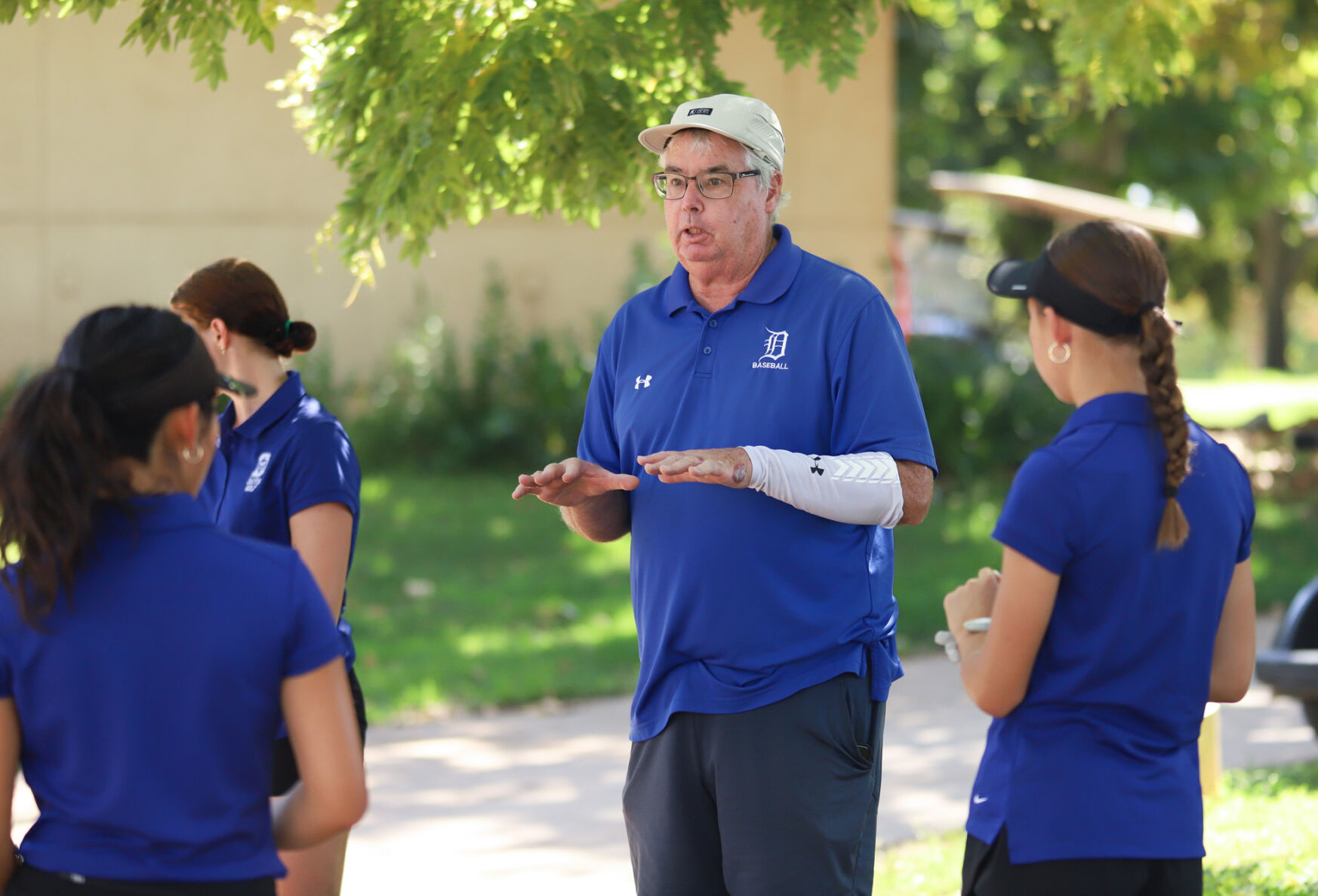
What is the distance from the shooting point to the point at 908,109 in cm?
2031

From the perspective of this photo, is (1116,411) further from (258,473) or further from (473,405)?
(473,405)

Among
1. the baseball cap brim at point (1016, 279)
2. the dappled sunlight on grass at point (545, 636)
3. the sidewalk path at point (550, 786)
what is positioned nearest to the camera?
the baseball cap brim at point (1016, 279)

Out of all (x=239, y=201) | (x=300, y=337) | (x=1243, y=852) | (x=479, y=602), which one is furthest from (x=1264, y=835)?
(x=239, y=201)

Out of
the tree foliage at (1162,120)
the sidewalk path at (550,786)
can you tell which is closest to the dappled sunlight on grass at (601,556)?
the sidewalk path at (550,786)

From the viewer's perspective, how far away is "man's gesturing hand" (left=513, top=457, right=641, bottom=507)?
306 centimetres

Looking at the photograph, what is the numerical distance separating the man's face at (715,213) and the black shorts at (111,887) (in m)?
1.73

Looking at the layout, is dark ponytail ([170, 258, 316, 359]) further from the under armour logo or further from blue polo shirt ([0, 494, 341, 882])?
blue polo shirt ([0, 494, 341, 882])

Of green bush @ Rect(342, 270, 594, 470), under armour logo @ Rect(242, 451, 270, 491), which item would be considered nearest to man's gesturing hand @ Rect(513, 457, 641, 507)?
under armour logo @ Rect(242, 451, 270, 491)

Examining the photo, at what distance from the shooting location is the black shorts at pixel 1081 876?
95.7 inches

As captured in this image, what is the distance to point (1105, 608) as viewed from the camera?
2422 mm

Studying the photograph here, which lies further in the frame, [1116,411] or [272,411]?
[272,411]

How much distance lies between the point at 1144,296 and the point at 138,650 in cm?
173

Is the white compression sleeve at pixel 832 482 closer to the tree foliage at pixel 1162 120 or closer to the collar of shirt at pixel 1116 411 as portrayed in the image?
the collar of shirt at pixel 1116 411

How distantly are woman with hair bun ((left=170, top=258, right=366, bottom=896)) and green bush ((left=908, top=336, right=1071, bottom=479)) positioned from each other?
1027 centimetres
